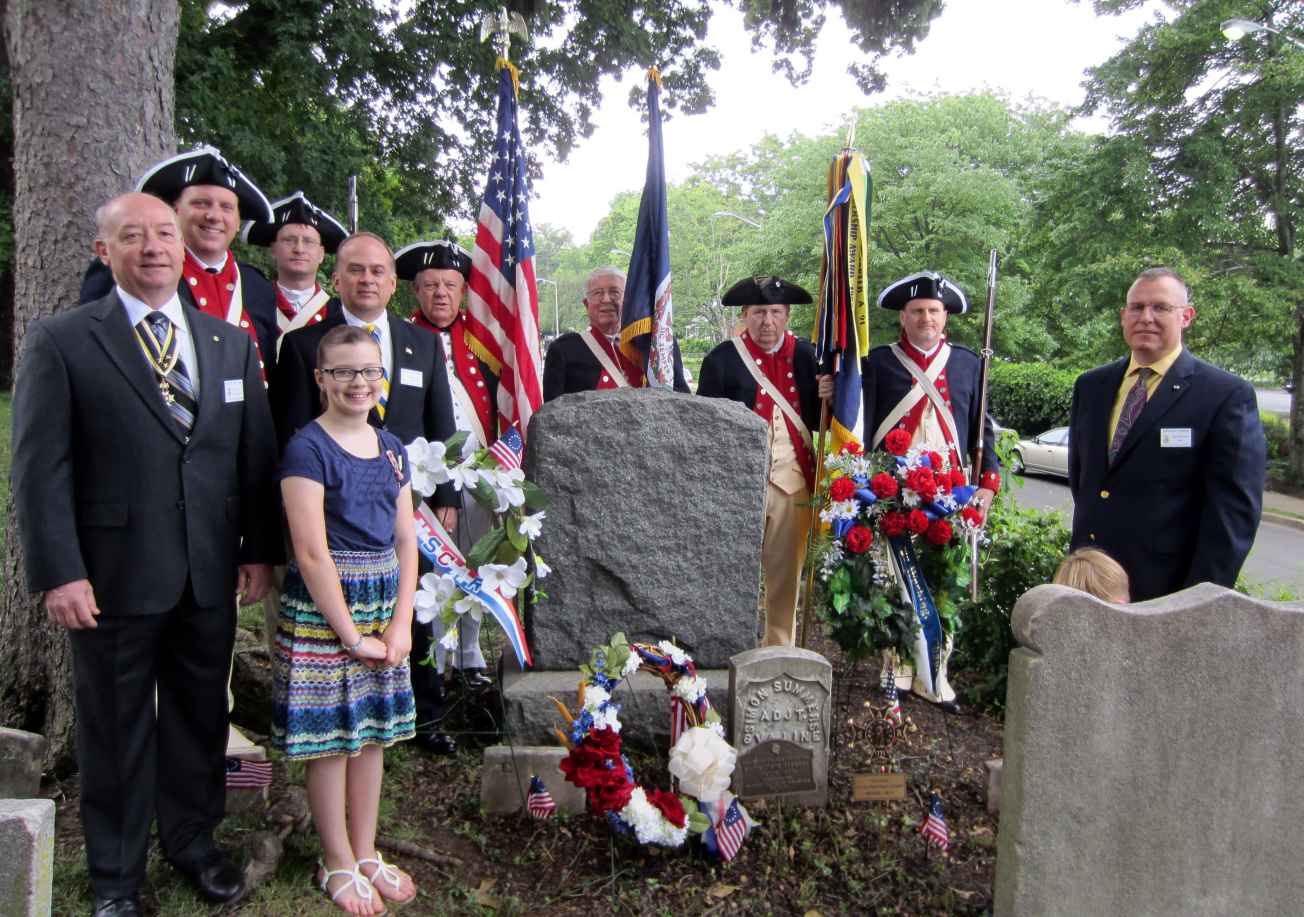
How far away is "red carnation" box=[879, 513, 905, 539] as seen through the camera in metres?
3.64

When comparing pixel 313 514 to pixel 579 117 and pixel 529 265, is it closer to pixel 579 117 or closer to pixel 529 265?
pixel 529 265

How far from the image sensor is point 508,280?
4457mm

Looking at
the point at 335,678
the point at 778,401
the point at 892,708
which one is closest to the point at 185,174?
the point at 335,678

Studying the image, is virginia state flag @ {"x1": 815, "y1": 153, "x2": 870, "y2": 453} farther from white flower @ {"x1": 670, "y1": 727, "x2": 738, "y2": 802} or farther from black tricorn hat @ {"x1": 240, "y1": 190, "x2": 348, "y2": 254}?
black tricorn hat @ {"x1": 240, "y1": 190, "x2": 348, "y2": 254}

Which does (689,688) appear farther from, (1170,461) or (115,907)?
(1170,461)

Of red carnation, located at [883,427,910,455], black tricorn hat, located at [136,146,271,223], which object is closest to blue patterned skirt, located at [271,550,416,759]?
black tricorn hat, located at [136,146,271,223]

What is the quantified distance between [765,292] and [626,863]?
2769mm

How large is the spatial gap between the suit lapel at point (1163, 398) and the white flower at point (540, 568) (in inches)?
88.4

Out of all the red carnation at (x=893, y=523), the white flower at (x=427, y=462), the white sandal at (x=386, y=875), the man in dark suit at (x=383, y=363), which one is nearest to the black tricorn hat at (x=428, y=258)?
the man in dark suit at (x=383, y=363)

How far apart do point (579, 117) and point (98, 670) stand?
1041 centimetres

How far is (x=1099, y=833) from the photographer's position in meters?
2.42

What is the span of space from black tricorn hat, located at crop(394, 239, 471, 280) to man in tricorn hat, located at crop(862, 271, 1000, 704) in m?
2.13

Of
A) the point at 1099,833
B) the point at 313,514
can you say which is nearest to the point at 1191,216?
the point at 1099,833

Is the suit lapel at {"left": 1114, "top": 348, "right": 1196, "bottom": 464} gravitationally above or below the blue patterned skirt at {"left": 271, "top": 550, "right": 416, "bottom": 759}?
above
